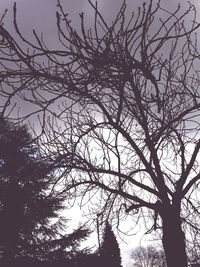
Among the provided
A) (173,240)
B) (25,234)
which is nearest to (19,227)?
(25,234)

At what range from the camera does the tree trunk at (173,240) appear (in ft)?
16.6

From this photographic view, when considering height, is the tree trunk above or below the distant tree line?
below

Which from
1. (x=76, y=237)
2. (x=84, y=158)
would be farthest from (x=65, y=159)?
(x=76, y=237)

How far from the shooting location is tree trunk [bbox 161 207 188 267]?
5.05 m

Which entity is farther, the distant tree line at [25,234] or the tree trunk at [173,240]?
the distant tree line at [25,234]

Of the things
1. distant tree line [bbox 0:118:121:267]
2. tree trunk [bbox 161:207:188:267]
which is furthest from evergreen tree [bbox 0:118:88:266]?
tree trunk [bbox 161:207:188:267]

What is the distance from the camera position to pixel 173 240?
17.0 ft

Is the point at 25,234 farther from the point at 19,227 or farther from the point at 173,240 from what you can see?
the point at 173,240

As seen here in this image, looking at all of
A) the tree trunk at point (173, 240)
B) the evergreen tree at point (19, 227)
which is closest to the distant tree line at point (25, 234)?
the evergreen tree at point (19, 227)

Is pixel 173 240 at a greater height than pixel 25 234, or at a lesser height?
lesser

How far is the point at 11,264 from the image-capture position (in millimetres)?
13203

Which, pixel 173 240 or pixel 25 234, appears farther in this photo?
pixel 25 234

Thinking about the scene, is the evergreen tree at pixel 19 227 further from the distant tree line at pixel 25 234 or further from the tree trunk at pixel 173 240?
the tree trunk at pixel 173 240

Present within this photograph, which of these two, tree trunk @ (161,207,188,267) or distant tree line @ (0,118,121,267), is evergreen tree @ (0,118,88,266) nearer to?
distant tree line @ (0,118,121,267)
